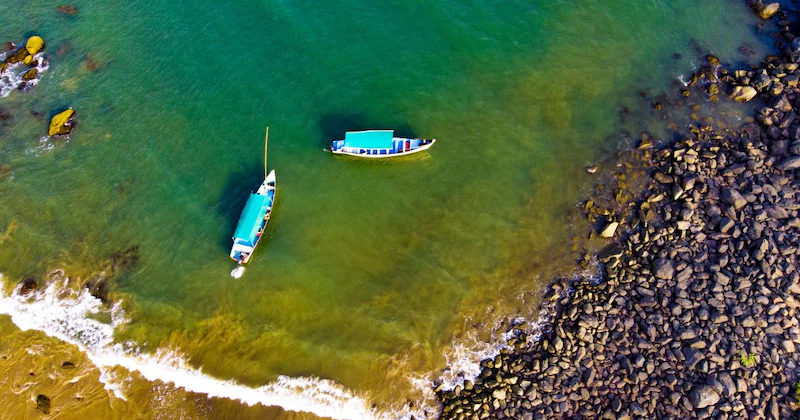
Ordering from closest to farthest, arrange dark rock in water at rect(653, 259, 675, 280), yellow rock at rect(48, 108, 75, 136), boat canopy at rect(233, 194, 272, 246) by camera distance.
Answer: dark rock in water at rect(653, 259, 675, 280)
boat canopy at rect(233, 194, 272, 246)
yellow rock at rect(48, 108, 75, 136)

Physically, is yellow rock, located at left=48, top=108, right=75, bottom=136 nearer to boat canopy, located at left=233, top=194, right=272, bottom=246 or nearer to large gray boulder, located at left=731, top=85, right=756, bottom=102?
boat canopy, located at left=233, top=194, right=272, bottom=246

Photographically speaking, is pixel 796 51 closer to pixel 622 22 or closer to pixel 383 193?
pixel 622 22

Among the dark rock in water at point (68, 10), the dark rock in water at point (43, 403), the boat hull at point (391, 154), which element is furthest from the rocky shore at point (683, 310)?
the dark rock in water at point (68, 10)

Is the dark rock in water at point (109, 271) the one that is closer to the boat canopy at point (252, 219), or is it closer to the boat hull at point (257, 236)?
the boat hull at point (257, 236)

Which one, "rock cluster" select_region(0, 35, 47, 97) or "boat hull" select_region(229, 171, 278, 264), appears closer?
"boat hull" select_region(229, 171, 278, 264)

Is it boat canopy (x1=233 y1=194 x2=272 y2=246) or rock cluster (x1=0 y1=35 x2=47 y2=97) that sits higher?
rock cluster (x1=0 y1=35 x2=47 y2=97)

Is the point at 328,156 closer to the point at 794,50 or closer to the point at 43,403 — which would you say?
the point at 43,403

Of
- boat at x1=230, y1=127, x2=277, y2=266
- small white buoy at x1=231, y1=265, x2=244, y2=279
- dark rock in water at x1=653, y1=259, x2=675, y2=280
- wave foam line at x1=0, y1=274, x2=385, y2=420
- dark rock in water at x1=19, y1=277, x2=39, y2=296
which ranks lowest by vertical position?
wave foam line at x1=0, y1=274, x2=385, y2=420

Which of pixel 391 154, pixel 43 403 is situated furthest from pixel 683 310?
pixel 43 403

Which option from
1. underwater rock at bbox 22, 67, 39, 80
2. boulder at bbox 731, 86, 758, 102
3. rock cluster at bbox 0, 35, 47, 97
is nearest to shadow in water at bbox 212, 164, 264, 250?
underwater rock at bbox 22, 67, 39, 80
